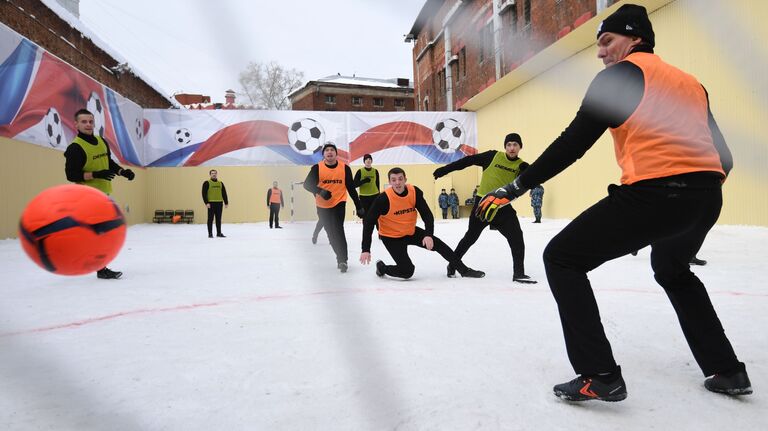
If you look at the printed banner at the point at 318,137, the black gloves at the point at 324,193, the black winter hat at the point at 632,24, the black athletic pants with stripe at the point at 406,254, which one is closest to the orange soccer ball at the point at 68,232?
the black winter hat at the point at 632,24

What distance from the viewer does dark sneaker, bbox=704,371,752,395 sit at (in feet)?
6.31

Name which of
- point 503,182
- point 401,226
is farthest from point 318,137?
point 503,182

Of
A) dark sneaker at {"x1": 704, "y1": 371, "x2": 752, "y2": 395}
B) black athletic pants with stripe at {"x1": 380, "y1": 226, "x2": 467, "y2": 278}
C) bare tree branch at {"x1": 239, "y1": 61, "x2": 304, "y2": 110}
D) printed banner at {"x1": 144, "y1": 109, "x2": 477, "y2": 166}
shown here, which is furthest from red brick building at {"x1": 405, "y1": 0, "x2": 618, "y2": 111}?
printed banner at {"x1": 144, "y1": 109, "x2": 477, "y2": 166}

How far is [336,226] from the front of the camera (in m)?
6.34

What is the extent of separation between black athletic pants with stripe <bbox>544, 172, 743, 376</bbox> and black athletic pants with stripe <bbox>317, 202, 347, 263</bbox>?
4064 millimetres

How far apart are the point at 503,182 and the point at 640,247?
3407 mm

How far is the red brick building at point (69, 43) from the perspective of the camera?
11.8 meters

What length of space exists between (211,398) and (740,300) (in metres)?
3.74

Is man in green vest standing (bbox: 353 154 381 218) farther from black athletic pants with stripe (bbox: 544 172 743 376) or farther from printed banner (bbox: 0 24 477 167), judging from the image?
black athletic pants with stripe (bbox: 544 172 743 376)

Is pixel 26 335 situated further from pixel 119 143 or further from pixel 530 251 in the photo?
pixel 119 143

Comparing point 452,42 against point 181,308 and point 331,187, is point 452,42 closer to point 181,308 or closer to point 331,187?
point 181,308

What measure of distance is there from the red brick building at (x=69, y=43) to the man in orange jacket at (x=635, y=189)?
33.2 ft

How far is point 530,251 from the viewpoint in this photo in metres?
7.67

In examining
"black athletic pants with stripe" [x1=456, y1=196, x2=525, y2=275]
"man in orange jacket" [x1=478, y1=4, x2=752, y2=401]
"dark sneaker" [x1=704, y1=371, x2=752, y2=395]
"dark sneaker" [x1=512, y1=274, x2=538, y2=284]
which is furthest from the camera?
"black athletic pants with stripe" [x1=456, y1=196, x2=525, y2=275]
